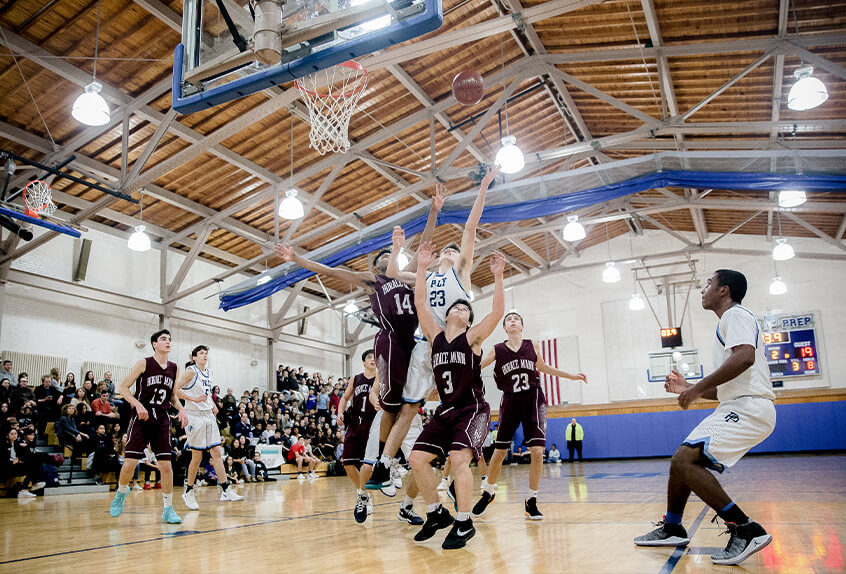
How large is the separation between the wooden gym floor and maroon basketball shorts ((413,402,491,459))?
0.63 meters

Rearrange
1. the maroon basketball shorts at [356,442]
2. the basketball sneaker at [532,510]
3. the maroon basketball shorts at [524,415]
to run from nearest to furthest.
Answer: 1. the basketball sneaker at [532,510]
2. the maroon basketball shorts at [524,415]
3. the maroon basketball shorts at [356,442]

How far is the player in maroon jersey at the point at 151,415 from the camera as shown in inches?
241

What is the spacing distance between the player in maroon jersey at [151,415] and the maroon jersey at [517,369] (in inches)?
133

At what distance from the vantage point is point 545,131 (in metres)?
16.7

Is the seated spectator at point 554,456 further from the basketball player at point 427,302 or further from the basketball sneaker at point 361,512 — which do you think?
the basketball sneaker at point 361,512

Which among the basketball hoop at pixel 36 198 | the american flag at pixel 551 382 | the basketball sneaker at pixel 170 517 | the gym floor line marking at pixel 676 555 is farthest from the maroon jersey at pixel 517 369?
the american flag at pixel 551 382

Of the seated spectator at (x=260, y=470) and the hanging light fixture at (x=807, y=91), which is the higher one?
the hanging light fixture at (x=807, y=91)

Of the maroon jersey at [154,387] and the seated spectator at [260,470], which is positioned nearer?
the maroon jersey at [154,387]

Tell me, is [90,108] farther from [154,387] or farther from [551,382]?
[551,382]

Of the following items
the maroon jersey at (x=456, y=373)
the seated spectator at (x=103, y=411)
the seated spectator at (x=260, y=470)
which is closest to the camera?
the maroon jersey at (x=456, y=373)

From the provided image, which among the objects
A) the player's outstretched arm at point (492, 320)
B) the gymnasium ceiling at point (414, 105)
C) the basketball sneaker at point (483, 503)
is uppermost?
the gymnasium ceiling at point (414, 105)

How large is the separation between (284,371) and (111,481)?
857 centimetres

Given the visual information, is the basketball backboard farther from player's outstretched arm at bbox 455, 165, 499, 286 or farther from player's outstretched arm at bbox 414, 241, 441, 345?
player's outstretched arm at bbox 414, 241, 441, 345

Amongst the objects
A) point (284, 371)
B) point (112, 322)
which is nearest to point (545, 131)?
point (284, 371)
